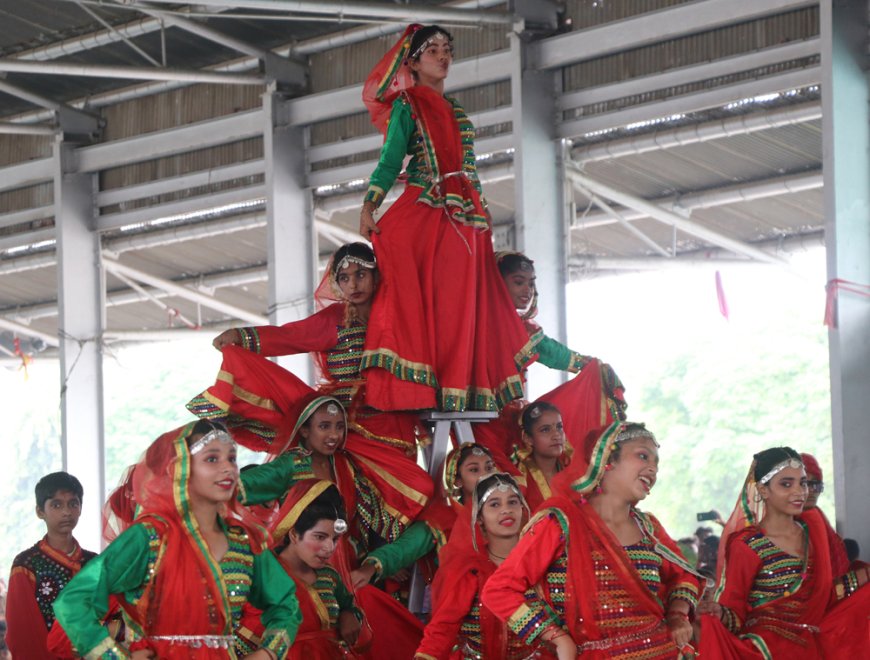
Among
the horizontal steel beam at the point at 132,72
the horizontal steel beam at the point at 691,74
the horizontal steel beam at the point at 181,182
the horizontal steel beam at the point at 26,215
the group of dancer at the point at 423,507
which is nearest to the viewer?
the group of dancer at the point at 423,507

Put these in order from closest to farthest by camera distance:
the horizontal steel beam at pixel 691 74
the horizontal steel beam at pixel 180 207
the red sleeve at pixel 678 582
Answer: the red sleeve at pixel 678 582, the horizontal steel beam at pixel 691 74, the horizontal steel beam at pixel 180 207

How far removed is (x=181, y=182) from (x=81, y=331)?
1.48 m

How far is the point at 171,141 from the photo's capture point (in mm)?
9914

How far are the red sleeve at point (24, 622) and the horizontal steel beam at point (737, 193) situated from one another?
14.9ft

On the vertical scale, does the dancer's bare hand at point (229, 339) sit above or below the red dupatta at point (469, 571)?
above

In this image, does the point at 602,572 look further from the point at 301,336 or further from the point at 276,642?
the point at 301,336

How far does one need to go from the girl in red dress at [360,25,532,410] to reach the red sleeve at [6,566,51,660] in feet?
4.59

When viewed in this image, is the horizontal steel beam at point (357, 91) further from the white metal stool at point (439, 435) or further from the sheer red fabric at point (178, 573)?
the sheer red fabric at point (178, 573)

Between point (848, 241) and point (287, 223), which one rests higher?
point (287, 223)

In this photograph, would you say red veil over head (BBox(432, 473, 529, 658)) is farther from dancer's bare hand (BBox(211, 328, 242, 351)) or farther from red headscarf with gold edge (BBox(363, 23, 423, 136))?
red headscarf with gold edge (BBox(363, 23, 423, 136))

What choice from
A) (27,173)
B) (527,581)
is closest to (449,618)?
(527,581)

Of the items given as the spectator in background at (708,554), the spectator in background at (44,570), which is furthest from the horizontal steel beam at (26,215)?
the spectator in background at (44,570)

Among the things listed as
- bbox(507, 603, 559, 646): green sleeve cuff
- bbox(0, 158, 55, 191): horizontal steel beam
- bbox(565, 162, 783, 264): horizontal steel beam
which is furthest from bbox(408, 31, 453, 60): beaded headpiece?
Result: bbox(0, 158, 55, 191): horizontal steel beam

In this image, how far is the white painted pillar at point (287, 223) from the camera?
30.2 ft
